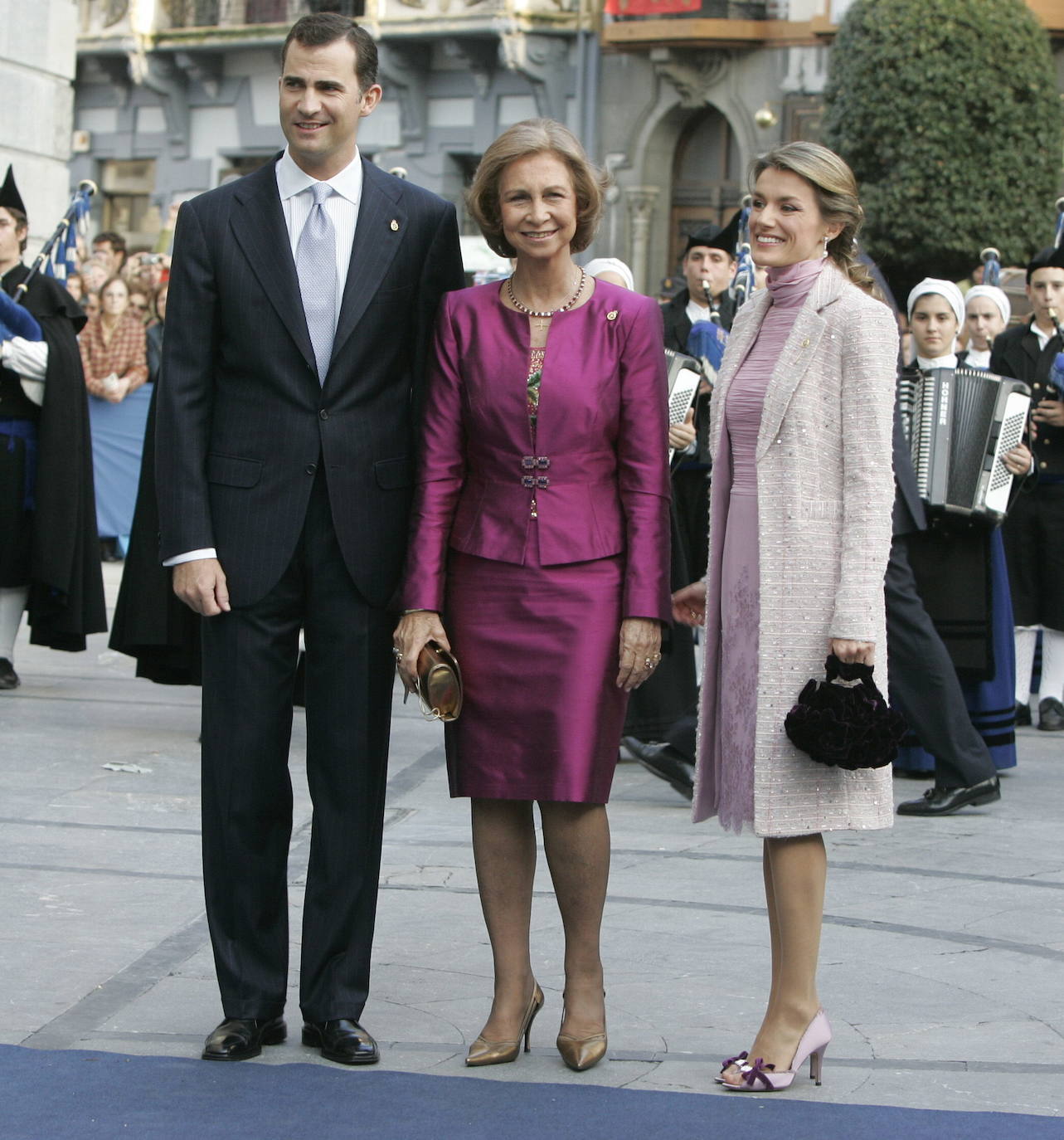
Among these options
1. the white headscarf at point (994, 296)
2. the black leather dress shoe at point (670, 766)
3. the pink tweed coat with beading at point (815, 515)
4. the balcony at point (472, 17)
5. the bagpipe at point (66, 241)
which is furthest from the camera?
the balcony at point (472, 17)

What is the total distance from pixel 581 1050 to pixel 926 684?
3.12m

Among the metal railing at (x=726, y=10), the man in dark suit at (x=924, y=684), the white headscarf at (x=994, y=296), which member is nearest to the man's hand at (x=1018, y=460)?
the man in dark suit at (x=924, y=684)

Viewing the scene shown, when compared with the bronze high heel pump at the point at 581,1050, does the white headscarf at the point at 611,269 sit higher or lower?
higher

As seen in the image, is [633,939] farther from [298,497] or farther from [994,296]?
[994,296]

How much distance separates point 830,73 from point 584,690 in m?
24.9

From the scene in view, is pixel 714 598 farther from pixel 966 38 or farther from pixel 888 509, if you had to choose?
pixel 966 38

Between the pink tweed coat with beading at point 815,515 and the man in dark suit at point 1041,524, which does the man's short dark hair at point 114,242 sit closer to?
the man in dark suit at point 1041,524

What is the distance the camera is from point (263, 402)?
432cm

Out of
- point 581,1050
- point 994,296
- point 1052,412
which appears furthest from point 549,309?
point 994,296

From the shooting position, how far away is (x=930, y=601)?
780 cm

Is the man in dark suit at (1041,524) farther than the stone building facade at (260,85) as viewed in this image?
No

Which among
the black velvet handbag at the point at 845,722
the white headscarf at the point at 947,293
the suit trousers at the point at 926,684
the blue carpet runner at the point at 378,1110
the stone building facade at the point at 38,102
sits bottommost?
the blue carpet runner at the point at 378,1110

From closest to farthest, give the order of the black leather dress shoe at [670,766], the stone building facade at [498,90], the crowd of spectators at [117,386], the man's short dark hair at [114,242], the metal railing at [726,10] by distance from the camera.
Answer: the black leather dress shoe at [670,766], the crowd of spectators at [117,386], the man's short dark hair at [114,242], the stone building facade at [498,90], the metal railing at [726,10]

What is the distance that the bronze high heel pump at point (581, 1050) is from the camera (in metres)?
4.24
